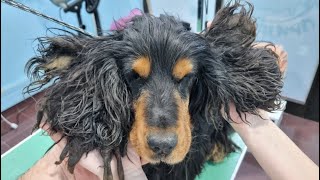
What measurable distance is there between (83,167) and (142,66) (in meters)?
0.31

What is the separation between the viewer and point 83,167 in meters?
0.88

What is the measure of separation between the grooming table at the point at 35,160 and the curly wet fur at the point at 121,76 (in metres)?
0.19

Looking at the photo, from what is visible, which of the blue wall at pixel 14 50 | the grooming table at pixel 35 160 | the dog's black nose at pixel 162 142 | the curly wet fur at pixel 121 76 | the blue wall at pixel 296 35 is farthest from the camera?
the blue wall at pixel 14 50

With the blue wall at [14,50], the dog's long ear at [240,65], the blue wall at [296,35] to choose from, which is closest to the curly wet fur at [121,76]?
the dog's long ear at [240,65]

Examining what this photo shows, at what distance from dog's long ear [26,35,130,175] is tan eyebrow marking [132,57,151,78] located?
0.06 m

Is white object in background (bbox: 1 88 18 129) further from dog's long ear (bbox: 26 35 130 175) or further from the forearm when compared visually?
the forearm

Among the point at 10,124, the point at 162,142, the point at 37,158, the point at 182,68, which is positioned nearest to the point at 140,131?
the point at 162,142

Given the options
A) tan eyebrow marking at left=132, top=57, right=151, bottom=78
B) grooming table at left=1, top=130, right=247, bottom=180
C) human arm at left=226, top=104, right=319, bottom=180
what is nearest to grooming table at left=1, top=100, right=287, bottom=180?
grooming table at left=1, top=130, right=247, bottom=180

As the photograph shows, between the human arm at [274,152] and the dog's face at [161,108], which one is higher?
the dog's face at [161,108]

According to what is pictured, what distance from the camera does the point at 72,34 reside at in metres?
0.86

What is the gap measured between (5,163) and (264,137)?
33.9 inches

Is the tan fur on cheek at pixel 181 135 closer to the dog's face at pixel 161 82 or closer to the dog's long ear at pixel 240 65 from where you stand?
the dog's face at pixel 161 82

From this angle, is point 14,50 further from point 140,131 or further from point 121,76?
point 140,131

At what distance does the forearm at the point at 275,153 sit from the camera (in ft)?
2.37
